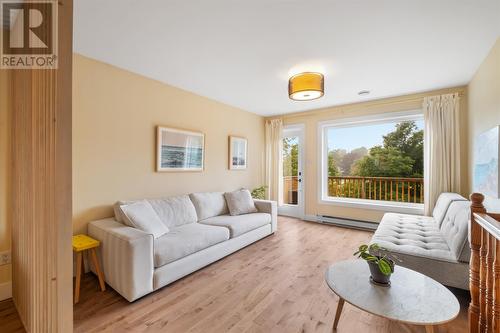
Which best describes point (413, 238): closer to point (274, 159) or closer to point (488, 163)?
point (488, 163)

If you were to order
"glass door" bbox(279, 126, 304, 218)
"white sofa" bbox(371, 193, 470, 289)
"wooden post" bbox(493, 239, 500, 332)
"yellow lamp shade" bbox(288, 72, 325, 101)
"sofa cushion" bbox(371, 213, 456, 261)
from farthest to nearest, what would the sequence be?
"glass door" bbox(279, 126, 304, 218) < "yellow lamp shade" bbox(288, 72, 325, 101) < "sofa cushion" bbox(371, 213, 456, 261) < "white sofa" bbox(371, 193, 470, 289) < "wooden post" bbox(493, 239, 500, 332)

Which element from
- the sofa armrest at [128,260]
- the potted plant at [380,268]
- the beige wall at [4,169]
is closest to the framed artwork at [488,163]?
the potted plant at [380,268]

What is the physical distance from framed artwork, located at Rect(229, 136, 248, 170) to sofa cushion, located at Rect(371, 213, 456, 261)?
2700 millimetres

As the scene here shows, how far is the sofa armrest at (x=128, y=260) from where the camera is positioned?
193 cm

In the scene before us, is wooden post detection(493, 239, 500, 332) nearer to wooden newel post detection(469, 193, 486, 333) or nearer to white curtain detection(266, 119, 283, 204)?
wooden newel post detection(469, 193, 486, 333)

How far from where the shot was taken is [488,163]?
2.32 meters

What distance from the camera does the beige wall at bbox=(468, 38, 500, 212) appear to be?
2174mm

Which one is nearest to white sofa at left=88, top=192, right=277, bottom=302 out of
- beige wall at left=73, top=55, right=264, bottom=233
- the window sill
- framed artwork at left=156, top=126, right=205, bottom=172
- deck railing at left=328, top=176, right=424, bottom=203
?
beige wall at left=73, top=55, right=264, bottom=233

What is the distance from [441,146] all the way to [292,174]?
2744mm

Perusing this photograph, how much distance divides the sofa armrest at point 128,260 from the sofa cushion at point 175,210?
64 centimetres

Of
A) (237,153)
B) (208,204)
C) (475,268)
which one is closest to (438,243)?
(475,268)

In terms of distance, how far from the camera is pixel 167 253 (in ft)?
7.20

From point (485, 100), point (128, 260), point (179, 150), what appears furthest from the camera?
point (179, 150)

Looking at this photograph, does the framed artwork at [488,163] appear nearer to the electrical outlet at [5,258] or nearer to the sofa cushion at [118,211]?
the sofa cushion at [118,211]
